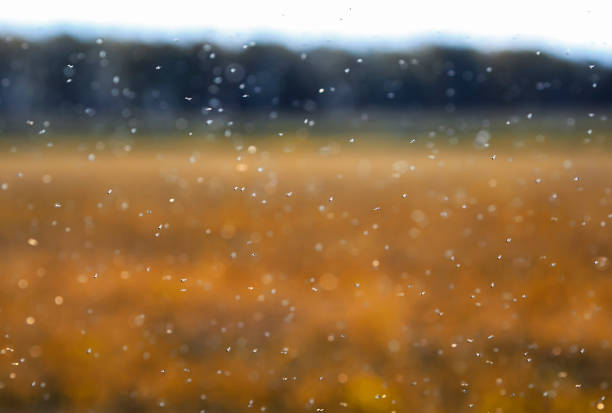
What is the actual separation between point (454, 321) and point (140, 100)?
12.9 feet

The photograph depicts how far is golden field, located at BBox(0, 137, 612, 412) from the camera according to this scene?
4.61ft

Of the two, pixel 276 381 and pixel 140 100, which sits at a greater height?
pixel 140 100

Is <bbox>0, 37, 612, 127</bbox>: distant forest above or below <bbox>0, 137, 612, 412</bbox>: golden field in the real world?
above

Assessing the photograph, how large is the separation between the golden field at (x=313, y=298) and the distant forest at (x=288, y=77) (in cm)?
71

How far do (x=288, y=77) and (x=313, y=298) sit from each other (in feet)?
9.40

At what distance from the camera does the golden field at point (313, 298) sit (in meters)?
1.41

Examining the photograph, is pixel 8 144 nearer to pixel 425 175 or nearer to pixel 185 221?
pixel 185 221

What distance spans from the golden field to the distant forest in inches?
27.9

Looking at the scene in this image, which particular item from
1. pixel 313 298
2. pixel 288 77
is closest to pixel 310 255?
pixel 313 298

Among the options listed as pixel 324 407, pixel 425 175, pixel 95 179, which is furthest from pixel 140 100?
pixel 324 407

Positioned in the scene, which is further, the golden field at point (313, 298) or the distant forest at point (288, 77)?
the distant forest at point (288, 77)

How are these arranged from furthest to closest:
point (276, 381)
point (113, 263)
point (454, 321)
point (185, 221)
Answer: point (185, 221), point (113, 263), point (454, 321), point (276, 381)

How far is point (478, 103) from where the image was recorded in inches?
145

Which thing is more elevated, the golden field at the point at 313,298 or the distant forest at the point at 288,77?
the distant forest at the point at 288,77
